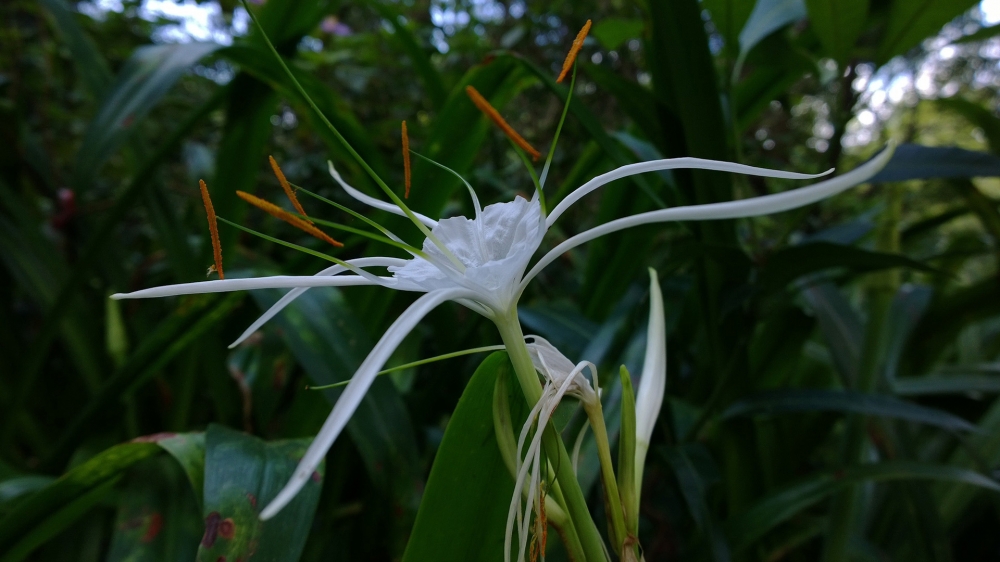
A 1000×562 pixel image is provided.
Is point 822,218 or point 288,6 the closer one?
point 288,6

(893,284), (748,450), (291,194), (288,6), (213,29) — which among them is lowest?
(291,194)

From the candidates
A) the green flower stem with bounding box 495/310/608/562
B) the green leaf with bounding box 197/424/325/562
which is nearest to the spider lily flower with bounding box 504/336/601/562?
the green flower stem with bounding box 495/310/608/562

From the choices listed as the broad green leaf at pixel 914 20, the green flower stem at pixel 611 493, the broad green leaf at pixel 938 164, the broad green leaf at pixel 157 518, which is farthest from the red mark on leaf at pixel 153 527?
the broad green leaf at pixel 914 20

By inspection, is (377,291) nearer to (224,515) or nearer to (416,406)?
(416,406)

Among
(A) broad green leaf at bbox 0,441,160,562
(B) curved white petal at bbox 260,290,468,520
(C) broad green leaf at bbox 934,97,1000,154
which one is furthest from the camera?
(C) broad green leaf at bbox 934,97,1000,154

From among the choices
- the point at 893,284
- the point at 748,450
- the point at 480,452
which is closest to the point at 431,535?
the point at 480,452

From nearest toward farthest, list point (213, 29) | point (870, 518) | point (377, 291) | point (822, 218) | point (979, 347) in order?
point (377, 291)
point (870, 518)
point (979, 347)
point (822, 218)
point (213, 29)

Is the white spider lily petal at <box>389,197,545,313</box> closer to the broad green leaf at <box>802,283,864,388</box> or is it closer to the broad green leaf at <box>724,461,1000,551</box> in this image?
the broad green leaf at <box>724,461,1000,551</box>
